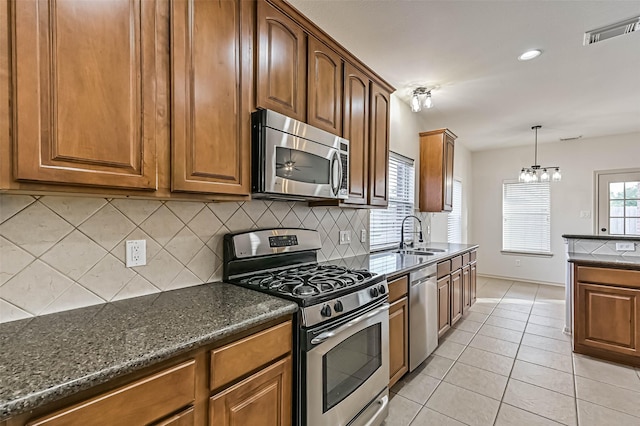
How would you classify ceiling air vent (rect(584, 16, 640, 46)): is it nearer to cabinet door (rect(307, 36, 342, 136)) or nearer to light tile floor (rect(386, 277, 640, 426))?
cabinet door (rect(307, 36, 342, 136))

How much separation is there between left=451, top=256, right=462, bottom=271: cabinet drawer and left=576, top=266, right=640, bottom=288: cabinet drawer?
1036 mm

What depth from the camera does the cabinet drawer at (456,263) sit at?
323cm

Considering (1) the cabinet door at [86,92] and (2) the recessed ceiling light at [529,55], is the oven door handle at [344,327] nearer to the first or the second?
(1) the cabinet door at [86,92]

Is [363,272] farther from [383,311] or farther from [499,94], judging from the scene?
[499,94]

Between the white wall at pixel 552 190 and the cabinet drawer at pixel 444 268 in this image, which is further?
the white wall at pixel 552 190

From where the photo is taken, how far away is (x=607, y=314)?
2744 mm

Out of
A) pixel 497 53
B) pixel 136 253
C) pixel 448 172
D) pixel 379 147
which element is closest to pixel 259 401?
pixel 136 253

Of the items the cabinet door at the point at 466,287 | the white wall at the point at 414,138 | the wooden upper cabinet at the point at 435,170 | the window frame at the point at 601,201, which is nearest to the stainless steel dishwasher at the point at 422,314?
the cabinet door at the point at 466,287

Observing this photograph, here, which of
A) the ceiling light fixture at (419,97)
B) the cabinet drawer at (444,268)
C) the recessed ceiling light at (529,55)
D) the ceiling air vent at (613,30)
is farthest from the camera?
the ceiling light fixture at (419,97)

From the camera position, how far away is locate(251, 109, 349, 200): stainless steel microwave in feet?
5.15

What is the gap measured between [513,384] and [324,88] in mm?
2705

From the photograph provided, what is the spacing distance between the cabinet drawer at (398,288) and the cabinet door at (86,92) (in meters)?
1.64

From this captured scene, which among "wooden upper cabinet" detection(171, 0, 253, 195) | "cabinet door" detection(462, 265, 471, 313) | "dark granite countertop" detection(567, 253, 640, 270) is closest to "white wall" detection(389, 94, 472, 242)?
"cabinet door" detection(462, 265, 471, 313)

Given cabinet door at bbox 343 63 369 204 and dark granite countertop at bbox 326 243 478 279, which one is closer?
dark granite countertop at bbox 326 243 478 279
